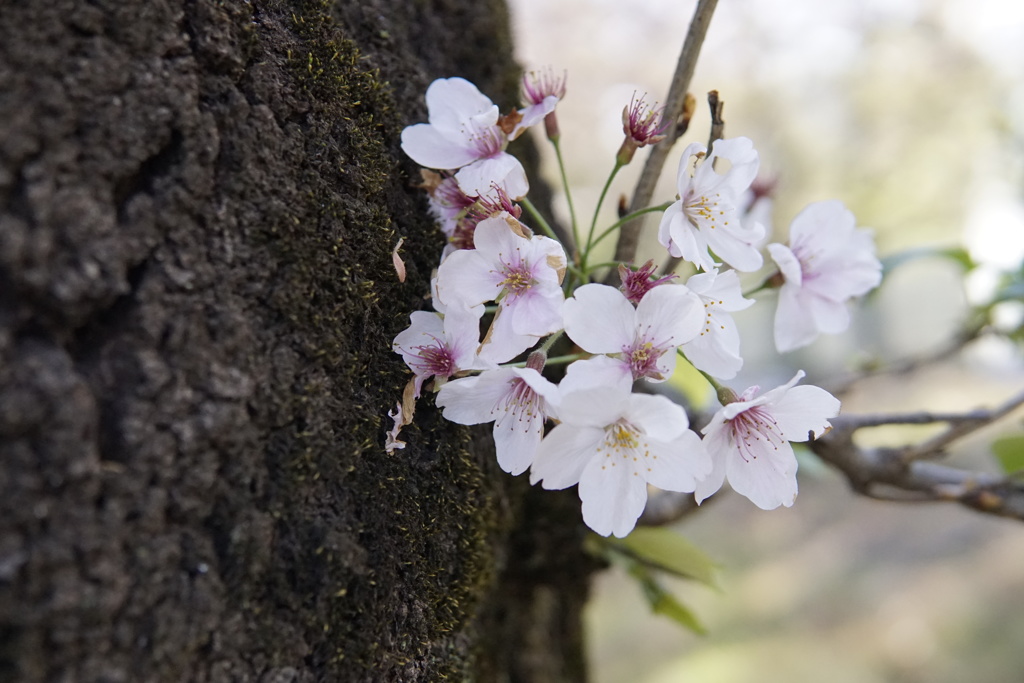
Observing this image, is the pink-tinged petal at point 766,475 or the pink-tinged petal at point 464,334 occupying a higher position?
the pink-tinged petal at point 464,334

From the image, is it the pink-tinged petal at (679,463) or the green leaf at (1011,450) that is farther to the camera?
the green leaf at (1011,450)

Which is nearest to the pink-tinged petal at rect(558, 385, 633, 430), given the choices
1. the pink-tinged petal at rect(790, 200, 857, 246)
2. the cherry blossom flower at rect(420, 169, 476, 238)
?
the cherry blossom flower at rect(420, 169, 476, 238)

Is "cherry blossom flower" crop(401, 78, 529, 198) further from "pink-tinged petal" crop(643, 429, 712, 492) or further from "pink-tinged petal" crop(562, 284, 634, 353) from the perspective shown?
"pink-tinged petal" crop(643, 429, 712, 492)

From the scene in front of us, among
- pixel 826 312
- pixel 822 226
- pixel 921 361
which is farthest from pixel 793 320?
pixel 921 361

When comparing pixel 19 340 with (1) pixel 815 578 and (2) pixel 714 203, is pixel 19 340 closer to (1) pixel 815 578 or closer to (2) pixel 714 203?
(2) pixel 714 203

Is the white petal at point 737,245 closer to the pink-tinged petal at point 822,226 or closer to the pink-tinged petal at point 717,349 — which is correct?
the pink-tinged petal at point 717,349

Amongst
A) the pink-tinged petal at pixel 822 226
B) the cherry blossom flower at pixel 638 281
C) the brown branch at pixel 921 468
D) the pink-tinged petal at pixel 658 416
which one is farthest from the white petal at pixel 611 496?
the brown branch at pixel 921 468

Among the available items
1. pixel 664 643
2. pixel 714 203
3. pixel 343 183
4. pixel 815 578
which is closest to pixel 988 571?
pixel 815 578
